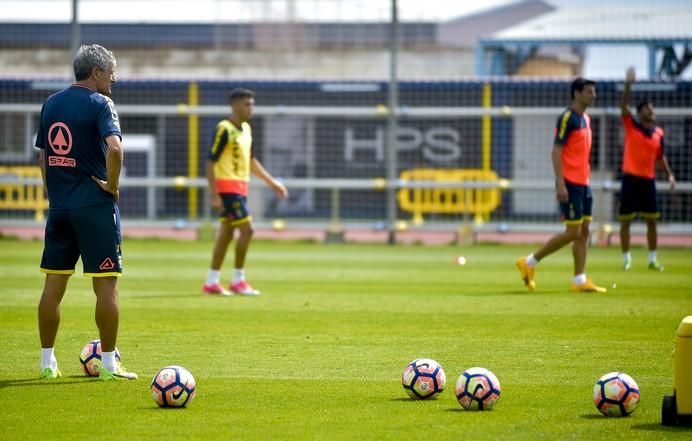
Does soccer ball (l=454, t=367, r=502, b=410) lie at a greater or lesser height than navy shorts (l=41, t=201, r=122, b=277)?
lesser

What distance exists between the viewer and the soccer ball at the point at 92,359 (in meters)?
8.94

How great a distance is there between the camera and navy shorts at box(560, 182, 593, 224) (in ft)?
49.4

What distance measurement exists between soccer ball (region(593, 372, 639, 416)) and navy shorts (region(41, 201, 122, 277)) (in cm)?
332

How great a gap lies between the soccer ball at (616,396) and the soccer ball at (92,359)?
3.33 metres

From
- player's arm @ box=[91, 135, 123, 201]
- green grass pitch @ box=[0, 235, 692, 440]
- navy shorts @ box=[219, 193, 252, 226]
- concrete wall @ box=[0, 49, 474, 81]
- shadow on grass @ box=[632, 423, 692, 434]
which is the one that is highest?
concrete wall @ box=[0, 49, 474, 81]

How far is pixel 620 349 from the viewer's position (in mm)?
10289

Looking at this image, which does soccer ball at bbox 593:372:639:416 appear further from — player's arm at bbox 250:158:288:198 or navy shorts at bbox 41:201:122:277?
player's arm at bbox 250:158:288:198

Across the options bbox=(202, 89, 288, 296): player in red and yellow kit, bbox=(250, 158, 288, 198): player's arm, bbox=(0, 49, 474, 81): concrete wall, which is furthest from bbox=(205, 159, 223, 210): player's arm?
bbox=(0, 49, 474, 81): concrete wall

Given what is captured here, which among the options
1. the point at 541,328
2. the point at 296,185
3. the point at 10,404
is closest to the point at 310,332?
the point at 541,328

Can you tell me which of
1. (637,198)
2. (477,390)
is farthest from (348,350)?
(637,198)

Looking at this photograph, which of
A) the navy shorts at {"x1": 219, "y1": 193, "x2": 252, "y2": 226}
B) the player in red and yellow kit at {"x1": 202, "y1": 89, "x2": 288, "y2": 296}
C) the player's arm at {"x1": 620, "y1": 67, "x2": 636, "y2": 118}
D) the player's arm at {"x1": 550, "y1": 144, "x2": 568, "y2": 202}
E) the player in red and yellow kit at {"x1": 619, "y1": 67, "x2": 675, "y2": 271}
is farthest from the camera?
the player in red and yellow kit at {"x1": 619, "y1": 67, "x2": 675, "y2": 271}

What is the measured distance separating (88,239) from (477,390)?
112 inches

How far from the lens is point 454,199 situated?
1035 inches

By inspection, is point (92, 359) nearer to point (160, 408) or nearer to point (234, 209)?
point (160, 408)
